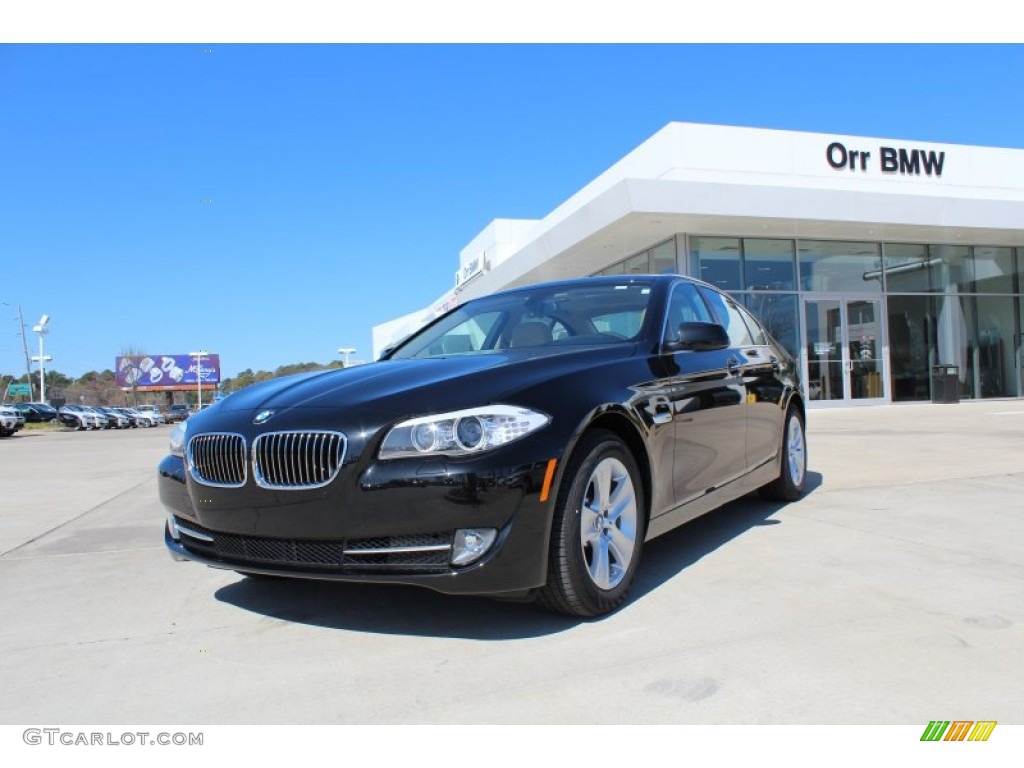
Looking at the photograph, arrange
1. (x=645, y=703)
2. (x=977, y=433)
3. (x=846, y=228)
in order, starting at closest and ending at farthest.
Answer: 1. (x=645, y=703)
2. (x=977, y=433)
3. (x=846, y=228)

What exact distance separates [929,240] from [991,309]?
301 centimetres

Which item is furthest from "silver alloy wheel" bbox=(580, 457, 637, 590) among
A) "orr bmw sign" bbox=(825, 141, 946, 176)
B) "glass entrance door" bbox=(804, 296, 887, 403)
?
"orr bmw sign" bbox=(825, 141, 946, 176)

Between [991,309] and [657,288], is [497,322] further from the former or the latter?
[991,309]

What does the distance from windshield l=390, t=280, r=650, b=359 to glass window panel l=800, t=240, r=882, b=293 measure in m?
15.2

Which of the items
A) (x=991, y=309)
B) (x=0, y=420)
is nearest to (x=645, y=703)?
(x=991, y=309)

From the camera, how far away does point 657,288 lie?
4.15 metres

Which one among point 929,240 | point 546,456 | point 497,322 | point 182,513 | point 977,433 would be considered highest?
point 929,240

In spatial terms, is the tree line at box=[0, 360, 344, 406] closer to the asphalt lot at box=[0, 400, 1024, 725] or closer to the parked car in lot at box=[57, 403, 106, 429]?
the parked car in lot at box=[57, 403, 106, 429]

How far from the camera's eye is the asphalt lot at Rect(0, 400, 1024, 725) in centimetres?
227

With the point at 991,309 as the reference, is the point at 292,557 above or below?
below

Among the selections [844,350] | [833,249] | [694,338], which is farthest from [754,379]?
[833,249]

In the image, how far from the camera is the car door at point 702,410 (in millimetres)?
3703

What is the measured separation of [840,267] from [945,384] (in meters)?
4.14

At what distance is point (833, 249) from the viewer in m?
18.3
